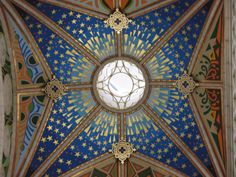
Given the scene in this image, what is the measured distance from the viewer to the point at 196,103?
966 inches

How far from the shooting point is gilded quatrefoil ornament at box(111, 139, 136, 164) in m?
25.1

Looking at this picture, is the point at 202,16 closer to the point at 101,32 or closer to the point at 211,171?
the point at 101,32

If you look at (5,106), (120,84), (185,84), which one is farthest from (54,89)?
(185,84)

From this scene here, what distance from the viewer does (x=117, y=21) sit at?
24031 millimetres

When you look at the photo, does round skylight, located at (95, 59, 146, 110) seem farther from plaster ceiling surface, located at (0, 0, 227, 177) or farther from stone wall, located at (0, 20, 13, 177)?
stone wall, located at (0, 20, 13, 177)

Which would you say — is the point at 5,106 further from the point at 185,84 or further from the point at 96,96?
the point at 185,84

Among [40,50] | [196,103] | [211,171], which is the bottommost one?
[211,171]

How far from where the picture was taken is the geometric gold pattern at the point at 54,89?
24516mm

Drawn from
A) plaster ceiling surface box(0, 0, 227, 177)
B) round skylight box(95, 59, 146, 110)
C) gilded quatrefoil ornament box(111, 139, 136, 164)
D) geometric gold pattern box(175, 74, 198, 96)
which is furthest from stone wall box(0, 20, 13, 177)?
geometric gold pattern box(175, 74, 198, 96)

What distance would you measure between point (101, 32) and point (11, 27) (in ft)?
11.5

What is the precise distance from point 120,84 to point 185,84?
10.7 ft

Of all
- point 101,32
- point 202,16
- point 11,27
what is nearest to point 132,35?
point 101,32

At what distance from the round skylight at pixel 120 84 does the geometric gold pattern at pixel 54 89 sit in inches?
59.0

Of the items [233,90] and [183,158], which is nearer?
[233,90]
